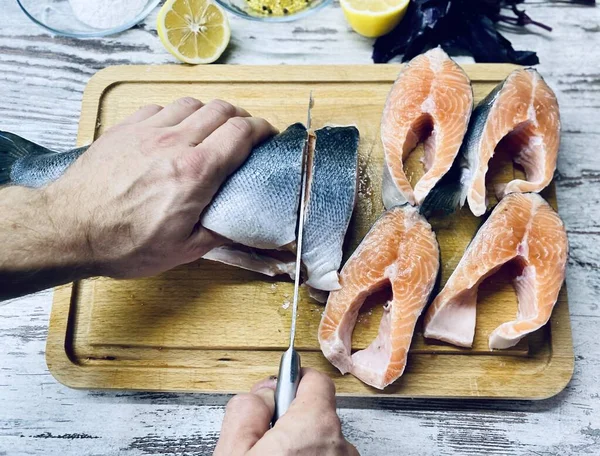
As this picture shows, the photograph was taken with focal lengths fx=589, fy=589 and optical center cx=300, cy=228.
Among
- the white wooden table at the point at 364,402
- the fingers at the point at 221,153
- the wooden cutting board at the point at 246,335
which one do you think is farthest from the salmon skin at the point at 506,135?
the fingers at the point at 221,153

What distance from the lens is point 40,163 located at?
Answer: 2.09 meters

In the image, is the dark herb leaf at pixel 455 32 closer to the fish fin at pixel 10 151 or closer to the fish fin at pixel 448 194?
the fish fin at pixel 448 194

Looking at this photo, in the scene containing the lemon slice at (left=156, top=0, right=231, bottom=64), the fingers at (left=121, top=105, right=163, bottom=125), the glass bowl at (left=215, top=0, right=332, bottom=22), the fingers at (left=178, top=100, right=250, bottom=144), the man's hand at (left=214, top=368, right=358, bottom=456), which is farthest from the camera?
the glass bowl at (left=215, top=0, right=332, bottom=22)

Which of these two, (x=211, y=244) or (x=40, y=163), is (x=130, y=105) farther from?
(x=211, y=244)

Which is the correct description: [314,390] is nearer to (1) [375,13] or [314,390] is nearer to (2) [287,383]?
(2) [287,383]

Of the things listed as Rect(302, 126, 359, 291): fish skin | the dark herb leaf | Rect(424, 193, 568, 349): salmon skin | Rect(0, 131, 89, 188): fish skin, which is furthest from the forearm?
the dark herb leaf

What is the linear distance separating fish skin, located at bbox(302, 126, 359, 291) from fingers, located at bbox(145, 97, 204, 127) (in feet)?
1.60

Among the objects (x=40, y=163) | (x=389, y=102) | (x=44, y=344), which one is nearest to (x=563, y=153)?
(x=389, y=102)

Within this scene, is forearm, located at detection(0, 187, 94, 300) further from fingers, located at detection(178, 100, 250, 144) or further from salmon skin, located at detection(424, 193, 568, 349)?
salmon skin, located at detection(424, 193, 568, 349)

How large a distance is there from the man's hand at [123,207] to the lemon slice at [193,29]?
63 centimetres

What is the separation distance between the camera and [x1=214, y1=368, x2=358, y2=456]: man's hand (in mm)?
1377

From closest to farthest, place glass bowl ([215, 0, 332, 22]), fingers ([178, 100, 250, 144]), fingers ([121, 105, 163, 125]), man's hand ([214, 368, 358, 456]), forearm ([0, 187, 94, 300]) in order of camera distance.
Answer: man's hand ([214, 368, 358, 456]) < forearm ([0, 187, 94, 300]) < fingers ([178, 100, 250, 144]) < fingers ([121, 105, 163, 125]) < glass bowl ([215, 0, 332, 22])

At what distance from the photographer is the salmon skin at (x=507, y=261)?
198 cm

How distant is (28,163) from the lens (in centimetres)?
210
